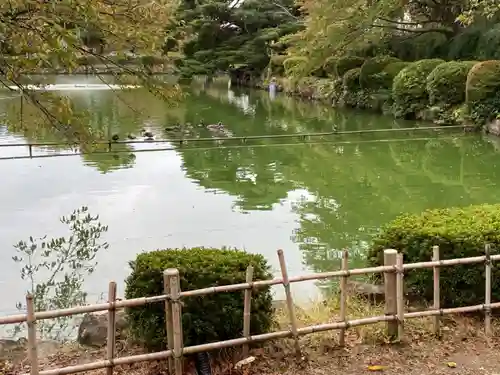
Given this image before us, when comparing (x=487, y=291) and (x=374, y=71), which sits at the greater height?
(x=374, y=71)

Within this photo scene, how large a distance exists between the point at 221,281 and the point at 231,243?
3637 millimetres

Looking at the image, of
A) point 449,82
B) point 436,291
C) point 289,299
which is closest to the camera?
point 289,299

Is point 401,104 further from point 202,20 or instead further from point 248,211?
point 202,20

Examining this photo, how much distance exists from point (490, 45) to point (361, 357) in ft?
61.4

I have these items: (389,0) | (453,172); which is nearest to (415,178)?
(453,172)

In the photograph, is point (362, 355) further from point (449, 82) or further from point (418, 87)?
point (418, 87)

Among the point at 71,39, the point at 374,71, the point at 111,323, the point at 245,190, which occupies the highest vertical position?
the point at 374,71

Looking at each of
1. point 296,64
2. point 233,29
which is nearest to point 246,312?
point 296,64

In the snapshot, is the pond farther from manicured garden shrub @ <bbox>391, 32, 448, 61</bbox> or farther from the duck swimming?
manicured garden shrub @ <bbox>391, 32, 448, 61</bbox>

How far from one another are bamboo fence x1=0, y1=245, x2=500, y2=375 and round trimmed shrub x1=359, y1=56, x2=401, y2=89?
61.1 feet

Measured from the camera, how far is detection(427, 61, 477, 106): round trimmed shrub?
1736 centimetres

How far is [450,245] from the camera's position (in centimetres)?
422

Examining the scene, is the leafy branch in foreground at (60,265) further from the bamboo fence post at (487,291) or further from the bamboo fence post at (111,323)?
the bamboo fence post at (487,291)

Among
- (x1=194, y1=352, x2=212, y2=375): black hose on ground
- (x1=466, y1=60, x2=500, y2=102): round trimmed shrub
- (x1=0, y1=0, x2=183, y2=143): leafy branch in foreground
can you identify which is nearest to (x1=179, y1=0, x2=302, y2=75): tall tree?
(x1=466, y1=60, x2=500, y2=102): round trimmed shrub
